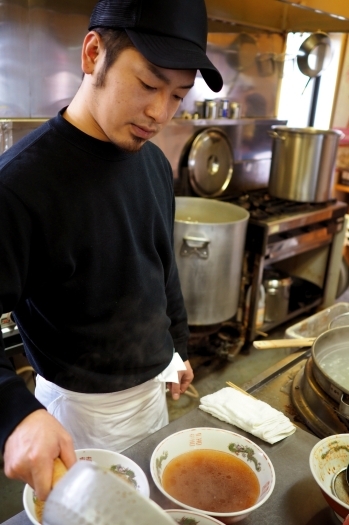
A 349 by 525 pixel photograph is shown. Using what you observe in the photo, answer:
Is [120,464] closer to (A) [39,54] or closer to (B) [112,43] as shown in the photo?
(B) [112,43]

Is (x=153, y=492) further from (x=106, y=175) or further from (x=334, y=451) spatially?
(x=106, y=175)

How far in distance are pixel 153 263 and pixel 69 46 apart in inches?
74.1

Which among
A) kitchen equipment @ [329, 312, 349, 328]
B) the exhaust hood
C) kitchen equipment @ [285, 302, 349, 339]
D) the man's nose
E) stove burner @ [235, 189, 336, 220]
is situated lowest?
kitchen equipment @ [285, 302, 349, 339]

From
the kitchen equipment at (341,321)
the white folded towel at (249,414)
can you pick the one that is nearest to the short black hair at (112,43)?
the white folded towel at (249,414)

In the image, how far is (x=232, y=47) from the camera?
3859 mm

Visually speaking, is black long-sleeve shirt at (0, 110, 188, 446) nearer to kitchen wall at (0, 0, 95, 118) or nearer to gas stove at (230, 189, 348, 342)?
kitchen wall at (0, 0, 95, 118)

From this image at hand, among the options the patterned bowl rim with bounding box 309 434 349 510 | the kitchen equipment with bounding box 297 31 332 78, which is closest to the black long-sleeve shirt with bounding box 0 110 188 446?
the patterned bowl rim with bounding box 309 434 349 510

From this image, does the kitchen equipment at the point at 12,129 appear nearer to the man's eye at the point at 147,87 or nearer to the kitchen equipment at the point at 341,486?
the man's eye at the point at 147,87

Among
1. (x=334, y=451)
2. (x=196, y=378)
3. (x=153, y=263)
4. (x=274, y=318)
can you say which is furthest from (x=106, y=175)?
(x=274, y=318)

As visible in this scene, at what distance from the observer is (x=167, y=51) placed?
1.05m

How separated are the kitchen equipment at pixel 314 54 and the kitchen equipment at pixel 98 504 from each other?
3.91 meters

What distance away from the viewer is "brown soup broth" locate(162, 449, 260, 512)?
3.34 ft

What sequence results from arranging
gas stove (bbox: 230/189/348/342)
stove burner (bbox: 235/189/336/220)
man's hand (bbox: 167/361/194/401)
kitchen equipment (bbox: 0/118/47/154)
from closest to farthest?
man's hand (bbox: 167/361/194/401) < kitchen equipment (bbox: 0/118/47/154) < gas stove (bbox: 230/189/348/342) < stove burner (bbox: 235/189/336/220)

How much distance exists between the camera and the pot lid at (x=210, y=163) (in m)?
3.68
